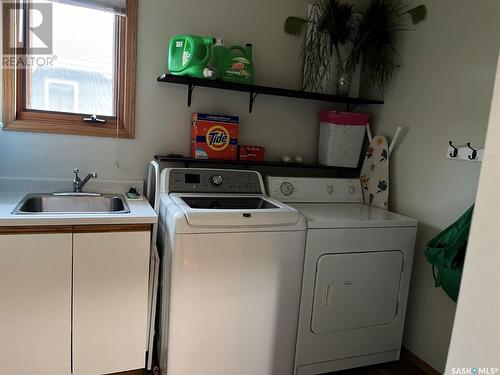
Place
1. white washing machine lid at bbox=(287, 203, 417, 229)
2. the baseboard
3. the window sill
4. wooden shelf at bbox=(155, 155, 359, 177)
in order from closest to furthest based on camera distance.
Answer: white washing machine lid at bbox=(287, 203, 417, 229) < the window sill < the baseboard < wooden shelf at bbox=(155, 155, 359, 177)

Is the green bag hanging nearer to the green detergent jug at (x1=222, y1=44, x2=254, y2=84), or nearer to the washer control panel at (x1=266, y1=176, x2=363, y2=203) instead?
the washer control panel at (x1=266, y1=176, x2=363, y2=203)

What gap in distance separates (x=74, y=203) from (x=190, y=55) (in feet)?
3.46

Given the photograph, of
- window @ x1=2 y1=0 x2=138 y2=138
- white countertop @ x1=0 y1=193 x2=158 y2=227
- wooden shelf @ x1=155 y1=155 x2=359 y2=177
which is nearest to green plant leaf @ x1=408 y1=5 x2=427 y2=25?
wooden shelf @ x1=155 y1=155 x2=359 y2=177

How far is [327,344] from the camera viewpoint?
6.33 ft

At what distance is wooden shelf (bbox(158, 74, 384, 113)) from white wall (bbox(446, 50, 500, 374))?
1627 mm

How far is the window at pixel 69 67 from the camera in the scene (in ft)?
6.30

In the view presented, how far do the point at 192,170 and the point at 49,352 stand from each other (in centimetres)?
114

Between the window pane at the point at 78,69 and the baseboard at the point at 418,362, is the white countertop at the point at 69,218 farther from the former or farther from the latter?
the baseboard at the point at 418,362

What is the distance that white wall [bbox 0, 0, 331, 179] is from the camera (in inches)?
80.3

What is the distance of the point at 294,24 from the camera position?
240 cm

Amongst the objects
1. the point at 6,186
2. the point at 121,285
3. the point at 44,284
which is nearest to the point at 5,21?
the point at 6,186

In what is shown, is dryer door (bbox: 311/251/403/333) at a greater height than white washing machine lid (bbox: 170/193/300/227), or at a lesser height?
lesser

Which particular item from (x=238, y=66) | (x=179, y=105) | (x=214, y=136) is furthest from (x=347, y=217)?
(x=179, y=105)
